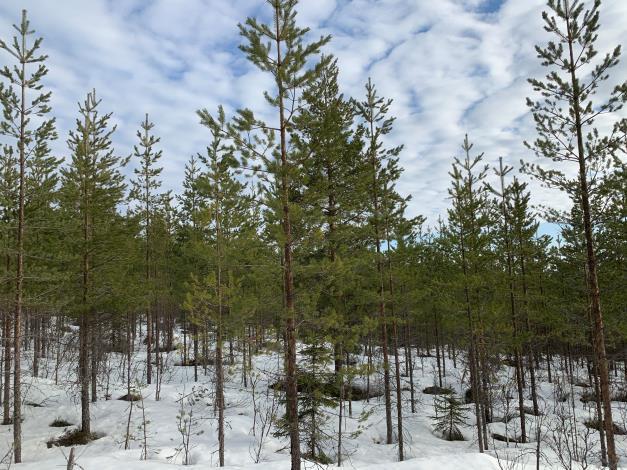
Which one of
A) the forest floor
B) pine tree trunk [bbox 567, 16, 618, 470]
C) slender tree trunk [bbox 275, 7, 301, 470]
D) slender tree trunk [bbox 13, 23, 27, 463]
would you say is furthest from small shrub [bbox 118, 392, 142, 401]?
pine tree trunk [bbox 567, 16, 618, 470]

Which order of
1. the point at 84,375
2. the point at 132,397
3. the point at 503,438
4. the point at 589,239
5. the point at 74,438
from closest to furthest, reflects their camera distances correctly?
the point at 589,239 < the point at 74,438 < the point at 84,375 < the point at 503,438 < the point at 132,397

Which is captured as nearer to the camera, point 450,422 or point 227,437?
point 227,437

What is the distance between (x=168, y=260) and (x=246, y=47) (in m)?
23.0

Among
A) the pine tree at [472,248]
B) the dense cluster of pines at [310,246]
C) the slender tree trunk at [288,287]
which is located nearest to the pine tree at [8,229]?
the dense cluster of pines at [310,246]

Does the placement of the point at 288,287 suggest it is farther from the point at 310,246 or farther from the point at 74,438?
the point at 74,438

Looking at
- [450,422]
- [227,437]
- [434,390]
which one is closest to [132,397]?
[227,437]

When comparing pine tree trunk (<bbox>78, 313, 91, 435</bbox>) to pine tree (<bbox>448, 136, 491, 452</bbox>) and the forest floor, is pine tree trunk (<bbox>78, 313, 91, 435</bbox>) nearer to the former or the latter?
the forest floor

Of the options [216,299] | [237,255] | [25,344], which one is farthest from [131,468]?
[25,344]

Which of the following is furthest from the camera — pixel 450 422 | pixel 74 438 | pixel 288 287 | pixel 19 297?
pixel 450 422

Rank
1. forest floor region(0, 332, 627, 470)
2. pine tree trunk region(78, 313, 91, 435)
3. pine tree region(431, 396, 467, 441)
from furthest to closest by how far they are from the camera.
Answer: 1. pine tree region(431, 396, 467, 441)
2. pine tree trunk region(78, 313, 91, 435)
3. forest floor region(0, 332, 627, 470)

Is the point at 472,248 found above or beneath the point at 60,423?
above

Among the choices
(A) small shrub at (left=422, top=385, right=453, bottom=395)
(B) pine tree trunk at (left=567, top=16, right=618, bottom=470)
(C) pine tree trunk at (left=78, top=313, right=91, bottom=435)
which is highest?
(B) pine tree trunk at (left=567, top=16, right=618, bottom=470)

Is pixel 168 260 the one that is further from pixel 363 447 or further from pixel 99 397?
pixel 363 447

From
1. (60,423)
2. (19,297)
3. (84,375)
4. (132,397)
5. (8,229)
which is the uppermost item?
(8,229)
